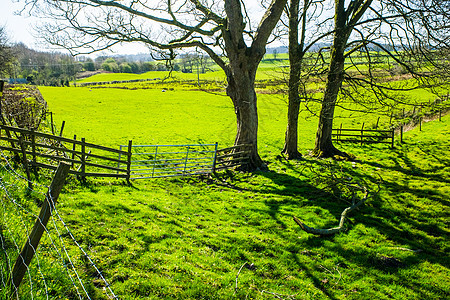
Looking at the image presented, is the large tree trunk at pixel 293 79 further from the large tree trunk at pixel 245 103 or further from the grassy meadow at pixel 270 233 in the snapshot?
the large tree trunk at pixel 245 103

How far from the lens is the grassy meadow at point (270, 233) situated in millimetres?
5402

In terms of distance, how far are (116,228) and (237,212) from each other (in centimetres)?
408

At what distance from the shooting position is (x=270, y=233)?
7836 mm

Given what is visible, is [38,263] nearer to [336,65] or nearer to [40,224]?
[40,224]

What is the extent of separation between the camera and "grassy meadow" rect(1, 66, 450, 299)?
213 inches

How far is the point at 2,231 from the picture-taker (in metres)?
4.65

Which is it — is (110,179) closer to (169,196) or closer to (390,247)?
(169,196)

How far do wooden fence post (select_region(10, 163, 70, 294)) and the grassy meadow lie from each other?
102 cm

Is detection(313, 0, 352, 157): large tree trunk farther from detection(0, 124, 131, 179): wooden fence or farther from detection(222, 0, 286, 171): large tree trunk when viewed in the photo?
detection(0, 124, 131, 179): wooden fence

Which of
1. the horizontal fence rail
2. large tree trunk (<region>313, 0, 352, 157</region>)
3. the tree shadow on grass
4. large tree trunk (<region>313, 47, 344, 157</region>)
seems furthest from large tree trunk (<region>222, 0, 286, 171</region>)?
the tree shadow on grass

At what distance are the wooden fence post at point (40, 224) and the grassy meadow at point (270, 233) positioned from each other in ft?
3.35

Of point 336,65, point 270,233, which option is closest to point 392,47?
point 336,65

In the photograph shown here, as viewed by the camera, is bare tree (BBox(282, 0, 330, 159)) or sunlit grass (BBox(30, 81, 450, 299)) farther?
bare tree (BBox(282, 0, 330, 159))

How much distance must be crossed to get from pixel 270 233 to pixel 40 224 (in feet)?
19.7
